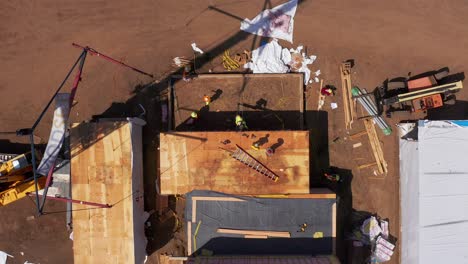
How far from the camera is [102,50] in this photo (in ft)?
53.5

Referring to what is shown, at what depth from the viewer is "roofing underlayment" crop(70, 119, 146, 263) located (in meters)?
15.0

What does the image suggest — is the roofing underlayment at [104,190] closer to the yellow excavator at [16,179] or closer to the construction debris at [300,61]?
the yellow excavator at [16,179]

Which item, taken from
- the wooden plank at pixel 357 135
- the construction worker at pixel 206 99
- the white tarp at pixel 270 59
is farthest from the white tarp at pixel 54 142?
the wooden plank at pixel 357 135

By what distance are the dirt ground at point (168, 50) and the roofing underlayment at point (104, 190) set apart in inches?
65.1

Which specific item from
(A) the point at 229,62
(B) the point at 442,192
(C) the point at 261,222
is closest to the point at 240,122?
(A) the point at 229,62

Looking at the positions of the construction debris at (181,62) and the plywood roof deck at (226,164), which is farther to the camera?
the construction debris at (181,62)

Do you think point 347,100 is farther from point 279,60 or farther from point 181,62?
point 181,62

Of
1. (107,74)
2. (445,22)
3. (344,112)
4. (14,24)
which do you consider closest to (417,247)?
(344,112)

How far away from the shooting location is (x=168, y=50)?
53.4 feet

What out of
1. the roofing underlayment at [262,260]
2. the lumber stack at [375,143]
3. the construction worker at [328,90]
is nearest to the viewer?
the roofing underlayment at [262,260]

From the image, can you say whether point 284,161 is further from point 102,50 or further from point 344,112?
point 102,50

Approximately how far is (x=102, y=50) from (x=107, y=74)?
1.08m

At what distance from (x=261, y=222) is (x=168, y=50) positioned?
334 inches

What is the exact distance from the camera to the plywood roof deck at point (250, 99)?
16125 millimetres
